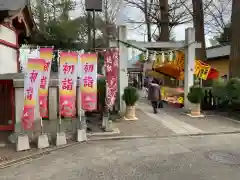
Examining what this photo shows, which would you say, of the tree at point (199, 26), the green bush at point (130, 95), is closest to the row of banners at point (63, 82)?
the green bush at point (130, 95)

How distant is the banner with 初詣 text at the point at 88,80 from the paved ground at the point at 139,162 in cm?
138

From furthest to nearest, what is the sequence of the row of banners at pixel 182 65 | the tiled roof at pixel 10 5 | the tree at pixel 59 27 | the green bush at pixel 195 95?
the tree at pixel 59 27
the row of banners at pixel 182 65
the green bush at pixel 195 95
the tiled roof at pixel 10 5

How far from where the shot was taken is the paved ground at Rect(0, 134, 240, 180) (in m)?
6.21

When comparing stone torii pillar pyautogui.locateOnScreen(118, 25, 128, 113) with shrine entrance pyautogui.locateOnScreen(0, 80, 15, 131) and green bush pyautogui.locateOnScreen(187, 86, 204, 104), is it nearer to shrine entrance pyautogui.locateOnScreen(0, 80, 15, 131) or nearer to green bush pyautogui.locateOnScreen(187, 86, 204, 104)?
green bush pyautogui.locateOnScreen(187, 86, 204, 104)

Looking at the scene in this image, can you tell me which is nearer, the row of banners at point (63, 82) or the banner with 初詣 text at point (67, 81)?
the row of banners at point (63, 82)

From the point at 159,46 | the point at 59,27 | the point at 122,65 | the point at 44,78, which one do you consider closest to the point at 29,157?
the point at 44,78

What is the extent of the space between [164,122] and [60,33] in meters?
12.8

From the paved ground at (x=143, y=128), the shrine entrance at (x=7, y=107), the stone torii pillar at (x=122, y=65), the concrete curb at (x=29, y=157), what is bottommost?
the concrete curb at (x=29, y=157)

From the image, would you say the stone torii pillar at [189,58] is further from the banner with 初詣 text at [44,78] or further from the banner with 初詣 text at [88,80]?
the banner with 初詣 text at [44,78]

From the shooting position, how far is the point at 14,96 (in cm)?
956

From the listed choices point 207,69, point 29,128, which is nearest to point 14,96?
point 29,128

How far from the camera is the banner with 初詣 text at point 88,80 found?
9.37m

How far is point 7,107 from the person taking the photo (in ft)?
32.7

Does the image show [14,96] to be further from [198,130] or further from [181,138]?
[198,130]
